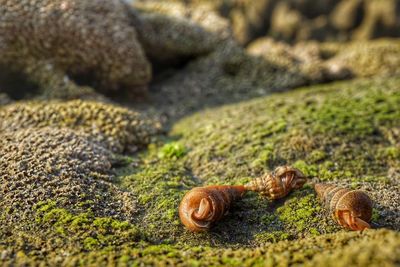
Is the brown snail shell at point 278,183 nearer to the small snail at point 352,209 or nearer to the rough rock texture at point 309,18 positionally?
the small snail at point 352,209

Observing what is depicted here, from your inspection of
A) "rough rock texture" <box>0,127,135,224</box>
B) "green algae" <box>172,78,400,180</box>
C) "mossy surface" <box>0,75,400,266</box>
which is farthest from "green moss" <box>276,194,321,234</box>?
"rough rock texture" <box>0,127,135,224</box>

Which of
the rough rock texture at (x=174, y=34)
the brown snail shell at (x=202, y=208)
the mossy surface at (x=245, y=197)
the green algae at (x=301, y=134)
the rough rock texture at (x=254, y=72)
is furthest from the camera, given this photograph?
the rough rock texture at (x=174, y=34)

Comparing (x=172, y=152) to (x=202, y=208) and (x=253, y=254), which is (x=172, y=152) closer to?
(x=202, y=208)

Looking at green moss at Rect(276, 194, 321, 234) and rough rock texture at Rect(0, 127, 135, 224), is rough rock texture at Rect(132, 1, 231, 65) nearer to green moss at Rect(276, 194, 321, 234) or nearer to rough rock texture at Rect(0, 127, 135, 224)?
rough rock texture at Rect(0, 127, 135, 224)

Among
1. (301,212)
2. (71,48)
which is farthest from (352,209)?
(71,48)

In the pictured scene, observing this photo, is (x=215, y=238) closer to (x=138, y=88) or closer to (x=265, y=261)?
(x=265, y=261)

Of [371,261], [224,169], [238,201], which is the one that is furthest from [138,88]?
[371,261]

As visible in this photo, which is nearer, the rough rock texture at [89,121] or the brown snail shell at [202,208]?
the brown snail shell at [202,208]

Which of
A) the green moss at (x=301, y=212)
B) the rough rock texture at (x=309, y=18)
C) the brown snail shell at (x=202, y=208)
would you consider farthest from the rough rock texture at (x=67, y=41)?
the rough rock texture at (x=309, y=18)
